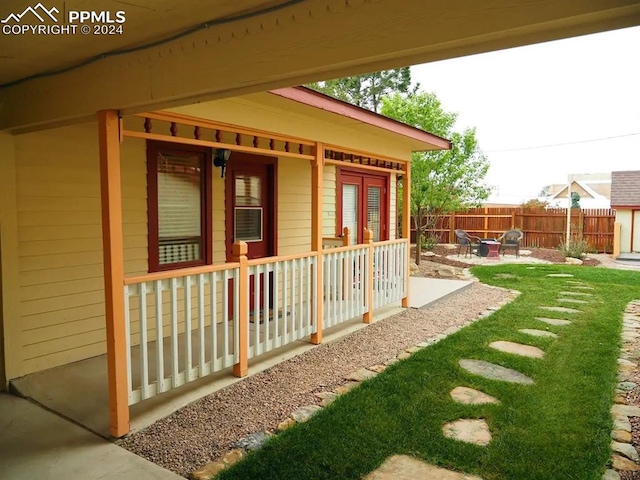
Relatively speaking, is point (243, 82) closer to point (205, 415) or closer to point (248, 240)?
point (205, 415)

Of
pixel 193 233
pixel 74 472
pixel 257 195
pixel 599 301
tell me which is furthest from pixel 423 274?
pixel 74 472

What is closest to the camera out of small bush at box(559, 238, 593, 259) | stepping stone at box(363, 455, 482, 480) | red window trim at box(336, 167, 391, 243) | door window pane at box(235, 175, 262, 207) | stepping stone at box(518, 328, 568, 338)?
stepping stone at box(363, 455, 482, 480)

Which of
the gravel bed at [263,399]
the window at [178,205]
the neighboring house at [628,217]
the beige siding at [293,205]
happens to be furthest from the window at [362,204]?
the neighboring house at [628,217]

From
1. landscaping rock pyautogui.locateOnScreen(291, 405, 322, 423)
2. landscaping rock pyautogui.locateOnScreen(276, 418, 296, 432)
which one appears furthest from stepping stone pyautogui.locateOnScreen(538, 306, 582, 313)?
landscaping rock pyautogui.locateOnScreen(276, 418, 296, 432)

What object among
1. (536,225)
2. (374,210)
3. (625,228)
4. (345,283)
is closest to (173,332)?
(345,283)

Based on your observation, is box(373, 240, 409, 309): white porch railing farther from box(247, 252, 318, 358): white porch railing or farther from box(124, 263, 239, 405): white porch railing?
box(124, 263, 239, 405): white porch railing

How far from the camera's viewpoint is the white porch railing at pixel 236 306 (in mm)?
3354

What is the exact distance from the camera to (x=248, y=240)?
6.11 meters

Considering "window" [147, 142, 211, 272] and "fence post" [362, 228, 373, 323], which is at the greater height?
"window" [147, 142, 211, 272]

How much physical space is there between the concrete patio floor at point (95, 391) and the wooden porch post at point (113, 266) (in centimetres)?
21

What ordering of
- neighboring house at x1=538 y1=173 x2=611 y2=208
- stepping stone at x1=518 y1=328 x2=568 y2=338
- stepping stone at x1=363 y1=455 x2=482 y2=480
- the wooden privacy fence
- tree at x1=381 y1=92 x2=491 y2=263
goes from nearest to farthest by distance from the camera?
stepping stone at x1=363 y1=455 x2=482 y2=480, stepping stone at x1=518 y1=328 x2=568 y2=338, tree at x1=381 y1=92 x2=491 y2=263, the wooden privacy fence, neighboring house at x1=538 y1=173 x2=611 y2=208

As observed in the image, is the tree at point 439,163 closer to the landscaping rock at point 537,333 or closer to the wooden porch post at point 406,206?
the wooden porch post at point 406,206

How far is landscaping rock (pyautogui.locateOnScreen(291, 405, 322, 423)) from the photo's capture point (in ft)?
10.8

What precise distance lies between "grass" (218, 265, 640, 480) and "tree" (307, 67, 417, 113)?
18.8m
